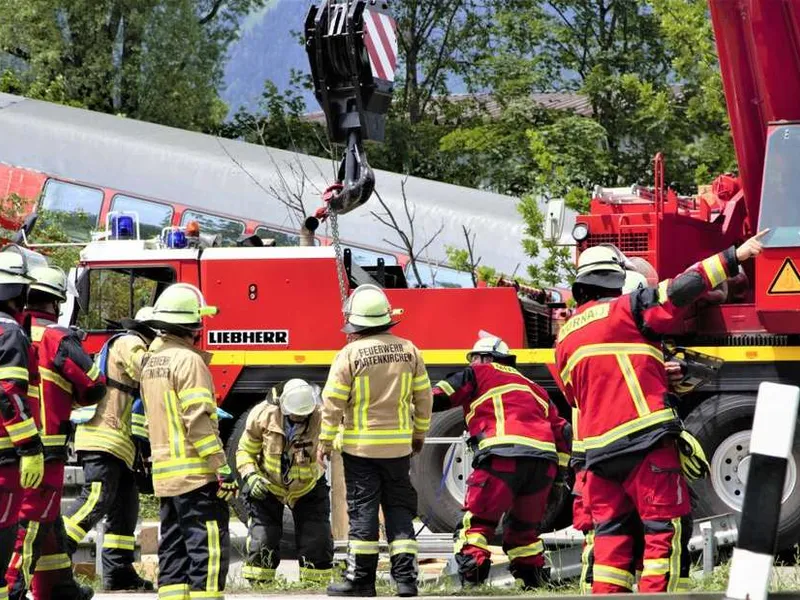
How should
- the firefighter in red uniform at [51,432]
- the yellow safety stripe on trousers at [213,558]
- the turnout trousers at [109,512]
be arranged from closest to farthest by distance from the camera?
the yellow safety stripe on trousers at [213,558] → the firefighter in red uniform at [51,432] → the turnout trousers at [109,512]

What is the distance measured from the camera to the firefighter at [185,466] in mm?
7785

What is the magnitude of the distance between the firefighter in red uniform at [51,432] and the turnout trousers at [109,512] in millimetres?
1232

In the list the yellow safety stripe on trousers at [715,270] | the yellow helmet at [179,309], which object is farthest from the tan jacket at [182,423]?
the yellow safety stripe on trousers at [715,270]

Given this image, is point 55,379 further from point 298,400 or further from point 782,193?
point 782,193

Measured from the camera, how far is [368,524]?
29.1 ft

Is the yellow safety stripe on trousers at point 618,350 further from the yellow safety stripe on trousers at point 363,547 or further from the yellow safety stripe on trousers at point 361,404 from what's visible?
the yellow safety stripe on trousers at point 363,547

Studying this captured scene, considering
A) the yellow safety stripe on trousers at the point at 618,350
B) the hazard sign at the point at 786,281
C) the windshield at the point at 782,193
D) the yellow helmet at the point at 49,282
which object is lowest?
the yellow safety stripe on trousers at the point at 618,350

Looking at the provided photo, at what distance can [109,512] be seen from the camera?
9812 mm

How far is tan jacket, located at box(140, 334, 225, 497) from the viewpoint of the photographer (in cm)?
780

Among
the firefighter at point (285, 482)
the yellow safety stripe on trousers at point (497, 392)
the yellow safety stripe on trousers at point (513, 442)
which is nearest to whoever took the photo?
the yellow safety stripe on trousers at point (513, 442)

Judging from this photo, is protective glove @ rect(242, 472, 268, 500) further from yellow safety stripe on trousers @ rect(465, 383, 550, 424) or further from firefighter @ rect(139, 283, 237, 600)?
firefighter @ rect(139, 283, 237, 600)

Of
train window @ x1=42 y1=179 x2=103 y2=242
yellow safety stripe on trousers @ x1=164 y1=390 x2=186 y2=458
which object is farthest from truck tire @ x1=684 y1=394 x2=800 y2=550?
train window @ x1=42 y1=179 x2=103 y2=242

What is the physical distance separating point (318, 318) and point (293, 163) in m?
9.62

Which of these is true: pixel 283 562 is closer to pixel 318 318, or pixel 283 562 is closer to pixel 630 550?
pixel 318 318
